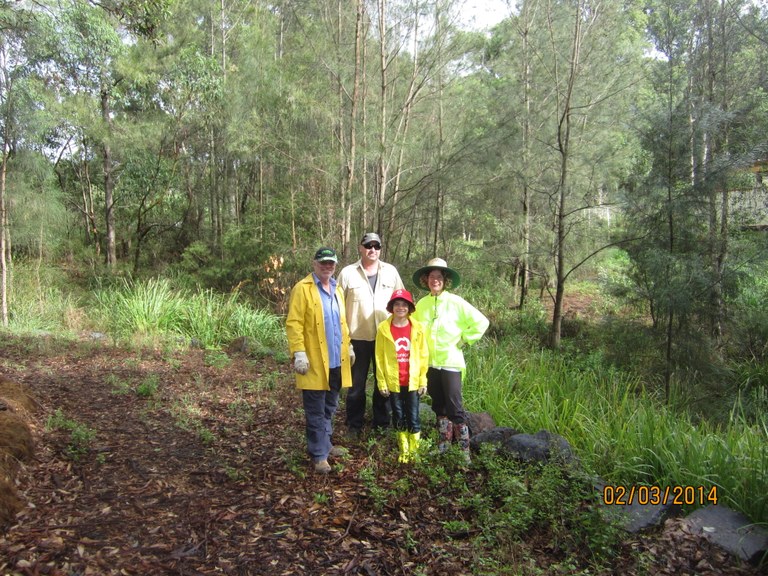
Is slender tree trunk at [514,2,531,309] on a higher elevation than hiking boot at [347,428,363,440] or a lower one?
higher

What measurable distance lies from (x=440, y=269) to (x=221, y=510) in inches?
87.6

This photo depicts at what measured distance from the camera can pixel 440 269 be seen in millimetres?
3891

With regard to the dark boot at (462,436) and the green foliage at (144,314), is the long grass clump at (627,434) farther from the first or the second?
the green foliage at (144,314)

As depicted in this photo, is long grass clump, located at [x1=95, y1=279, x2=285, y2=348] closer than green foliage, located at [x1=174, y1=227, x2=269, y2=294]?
Yes

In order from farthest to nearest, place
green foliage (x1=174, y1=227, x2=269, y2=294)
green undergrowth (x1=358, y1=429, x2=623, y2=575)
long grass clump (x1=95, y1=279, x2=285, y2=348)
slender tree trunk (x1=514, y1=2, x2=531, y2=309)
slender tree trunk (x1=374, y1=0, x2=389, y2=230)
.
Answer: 1. green foliage (x1=174, y1=227, x2=269, y2=294)
2. slender tree trunk (x1=514, y1=2, x2=531, y2=309)
3. long grass clump (x1=95, y1=279, x2=285, y2=348)
4. slender tree trunk (x1=374, y1=0, x2=389, y2=230)
5. green undergrowth (x1=358, y1=429, x2=623, y2=575)

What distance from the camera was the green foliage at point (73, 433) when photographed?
148 inches

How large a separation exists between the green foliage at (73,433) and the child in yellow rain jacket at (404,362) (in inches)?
90.1

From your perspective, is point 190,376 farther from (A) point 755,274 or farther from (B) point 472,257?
(A) point 755,274

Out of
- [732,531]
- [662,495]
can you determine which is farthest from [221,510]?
[732,531]

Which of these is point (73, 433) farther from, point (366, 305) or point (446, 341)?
point (446, 341)

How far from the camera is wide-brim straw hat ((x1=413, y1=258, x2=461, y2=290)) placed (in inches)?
152

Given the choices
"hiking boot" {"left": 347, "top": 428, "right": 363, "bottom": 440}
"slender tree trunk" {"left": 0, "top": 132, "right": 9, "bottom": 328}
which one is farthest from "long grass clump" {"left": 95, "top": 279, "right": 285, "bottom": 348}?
"hiking boot" {"left": 347, "top": 428, "right": 363, "bottom": 440}

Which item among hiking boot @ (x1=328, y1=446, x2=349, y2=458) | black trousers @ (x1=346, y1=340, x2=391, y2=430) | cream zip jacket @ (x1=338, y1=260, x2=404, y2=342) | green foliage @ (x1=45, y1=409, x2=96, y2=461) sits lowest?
hiking boot @ (x1=328, y1=446, x2=349, y2=458)

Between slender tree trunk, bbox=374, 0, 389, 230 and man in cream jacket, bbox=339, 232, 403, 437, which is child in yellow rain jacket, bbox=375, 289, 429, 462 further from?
slender tree trunk, bbox=374, 0, 389, 230
